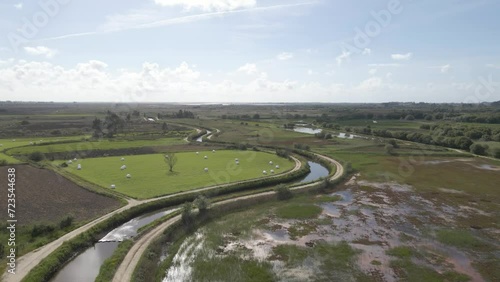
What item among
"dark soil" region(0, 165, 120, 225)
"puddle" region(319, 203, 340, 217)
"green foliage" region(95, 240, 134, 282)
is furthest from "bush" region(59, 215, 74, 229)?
"puddle" region(319, 203, 340, 217)

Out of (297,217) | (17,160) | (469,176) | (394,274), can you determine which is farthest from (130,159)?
(469,176)

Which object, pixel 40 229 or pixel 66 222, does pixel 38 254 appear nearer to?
pixel 40 229

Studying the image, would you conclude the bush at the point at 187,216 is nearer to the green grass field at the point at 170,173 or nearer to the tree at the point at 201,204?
the tree at the point at 201,204

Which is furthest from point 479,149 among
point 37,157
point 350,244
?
point 37,157

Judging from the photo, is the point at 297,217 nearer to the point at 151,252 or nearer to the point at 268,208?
the point at 268,208

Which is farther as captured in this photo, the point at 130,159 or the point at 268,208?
the point at 130,159
